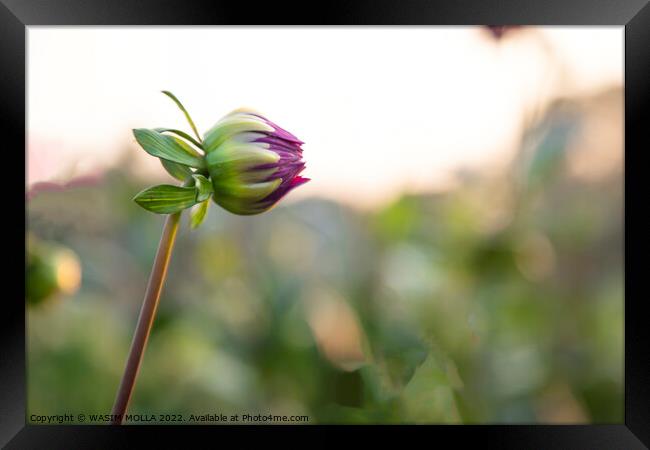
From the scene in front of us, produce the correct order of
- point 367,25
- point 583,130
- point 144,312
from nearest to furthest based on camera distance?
1. point 144,312
2. point 367,25
3. point 583,130

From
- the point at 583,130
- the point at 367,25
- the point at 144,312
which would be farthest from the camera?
the point at 583,130

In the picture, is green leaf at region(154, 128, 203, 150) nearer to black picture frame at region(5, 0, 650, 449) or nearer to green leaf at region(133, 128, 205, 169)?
green leaf at region(133, 128, 205, 169)

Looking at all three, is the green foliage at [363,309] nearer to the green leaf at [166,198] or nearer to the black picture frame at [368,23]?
the black picture frame at [368,23]

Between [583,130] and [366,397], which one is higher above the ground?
[583,130]

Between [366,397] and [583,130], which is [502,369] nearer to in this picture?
[366,397]

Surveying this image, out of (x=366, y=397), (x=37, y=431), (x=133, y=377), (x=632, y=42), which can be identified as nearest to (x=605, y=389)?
(x=366, y=397)
